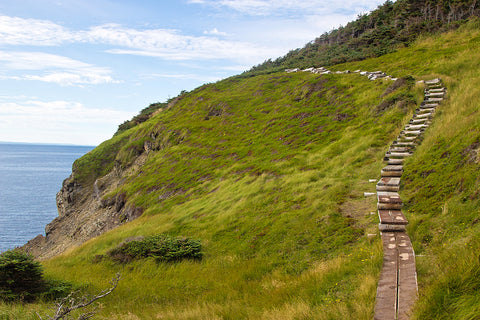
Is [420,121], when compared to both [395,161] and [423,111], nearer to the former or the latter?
[423,111]

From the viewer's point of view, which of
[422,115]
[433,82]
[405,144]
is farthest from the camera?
[433,82]

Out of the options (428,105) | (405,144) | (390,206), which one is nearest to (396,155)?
(405,144)

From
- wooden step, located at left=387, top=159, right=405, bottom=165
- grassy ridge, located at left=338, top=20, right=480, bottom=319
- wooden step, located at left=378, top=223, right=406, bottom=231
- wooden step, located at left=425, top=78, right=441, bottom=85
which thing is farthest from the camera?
wooden step, located at left=425, top=78, right=441, bottom=85

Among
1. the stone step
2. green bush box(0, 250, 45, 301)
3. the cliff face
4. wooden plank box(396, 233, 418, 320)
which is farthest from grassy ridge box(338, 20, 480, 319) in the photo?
the cliff face

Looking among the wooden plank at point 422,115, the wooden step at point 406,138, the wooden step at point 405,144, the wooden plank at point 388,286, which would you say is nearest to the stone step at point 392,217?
the wooden plank at point 388,286

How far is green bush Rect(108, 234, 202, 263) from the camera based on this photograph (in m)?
13.8

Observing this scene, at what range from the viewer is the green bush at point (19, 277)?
10.1 meters

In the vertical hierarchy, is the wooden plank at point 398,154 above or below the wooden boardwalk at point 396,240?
above

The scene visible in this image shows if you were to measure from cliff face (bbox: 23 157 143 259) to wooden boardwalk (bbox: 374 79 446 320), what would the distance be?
22424 mm

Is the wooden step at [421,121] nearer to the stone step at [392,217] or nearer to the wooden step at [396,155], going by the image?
the wooden step at [396,155]

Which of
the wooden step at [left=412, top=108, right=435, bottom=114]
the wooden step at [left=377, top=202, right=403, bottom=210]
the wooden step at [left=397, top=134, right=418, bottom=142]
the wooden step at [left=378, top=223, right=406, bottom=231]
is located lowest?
the wooden step at [left=378, top=223, right=406, bottom=231]

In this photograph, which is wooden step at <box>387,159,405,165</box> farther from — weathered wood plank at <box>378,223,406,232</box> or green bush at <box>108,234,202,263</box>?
green bush at <box>108,234,202,263</box>

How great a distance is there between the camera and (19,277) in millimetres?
10602

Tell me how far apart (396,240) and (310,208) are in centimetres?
589
